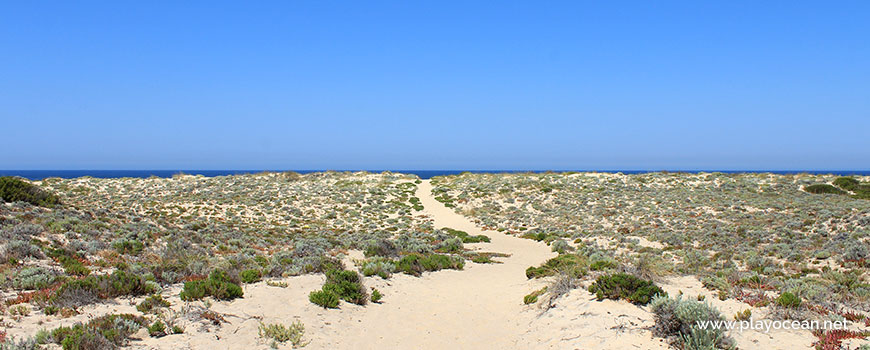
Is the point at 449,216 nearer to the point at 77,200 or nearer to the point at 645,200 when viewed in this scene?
the point at 645,200

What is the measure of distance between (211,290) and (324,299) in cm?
241

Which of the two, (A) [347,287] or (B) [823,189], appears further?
(B) [823,189]

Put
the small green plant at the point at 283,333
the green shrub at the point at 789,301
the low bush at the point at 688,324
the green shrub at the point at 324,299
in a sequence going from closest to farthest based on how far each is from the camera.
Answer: the low bush at the point at 688,324
the small green plant at the point at 283,333
the green shrub at the point at 789,301
the green shrub at the point at 324,299

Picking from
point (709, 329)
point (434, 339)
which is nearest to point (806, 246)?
point (709, 329)

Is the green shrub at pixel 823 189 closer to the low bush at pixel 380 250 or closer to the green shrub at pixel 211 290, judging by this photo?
the low bush at pixel 380 250

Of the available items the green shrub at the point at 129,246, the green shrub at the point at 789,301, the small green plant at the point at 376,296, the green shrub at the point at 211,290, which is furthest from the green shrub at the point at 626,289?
the green shrub at the point at 129,246

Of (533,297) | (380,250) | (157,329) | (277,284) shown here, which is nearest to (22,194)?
(380,250)

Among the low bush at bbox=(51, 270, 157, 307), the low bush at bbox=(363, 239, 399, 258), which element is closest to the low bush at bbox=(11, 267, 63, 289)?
the low bush at bbox=(51, 270, 157, 307)

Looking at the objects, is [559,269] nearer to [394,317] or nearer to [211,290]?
[394,317]

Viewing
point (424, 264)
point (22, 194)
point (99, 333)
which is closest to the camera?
point (99, 333)

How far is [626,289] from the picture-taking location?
9695 mm

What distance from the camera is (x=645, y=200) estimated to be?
37.1m

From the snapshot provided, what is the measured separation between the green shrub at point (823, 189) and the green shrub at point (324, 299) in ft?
152

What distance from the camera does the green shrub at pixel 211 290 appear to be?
30.4 feet
